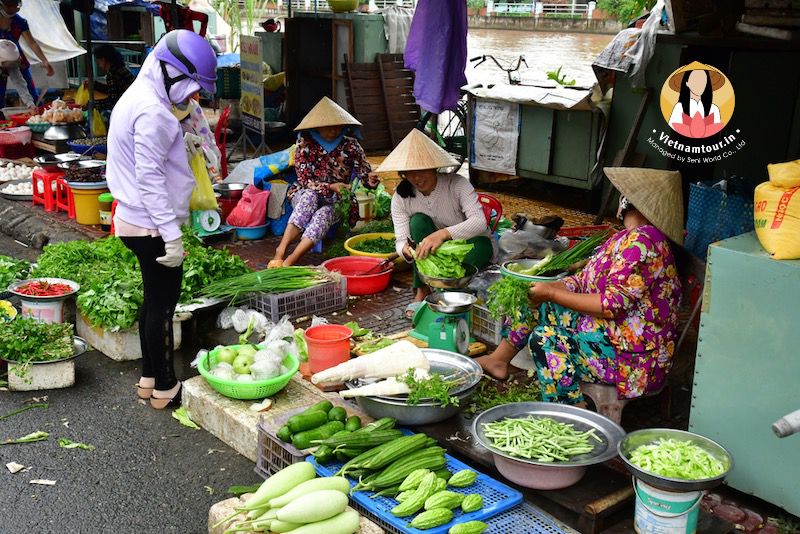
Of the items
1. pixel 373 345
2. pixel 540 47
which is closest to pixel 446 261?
pixel 373 345

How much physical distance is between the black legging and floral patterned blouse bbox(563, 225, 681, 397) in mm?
2352

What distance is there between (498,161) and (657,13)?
282 centimetres

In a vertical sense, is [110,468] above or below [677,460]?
below

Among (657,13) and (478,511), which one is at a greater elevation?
(657,13)

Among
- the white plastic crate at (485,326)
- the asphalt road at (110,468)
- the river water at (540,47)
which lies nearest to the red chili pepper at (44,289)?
the asphalt road at (110,468)

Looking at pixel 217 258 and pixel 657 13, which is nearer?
pixel 217 258

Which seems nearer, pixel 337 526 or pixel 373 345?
pixel 337 526

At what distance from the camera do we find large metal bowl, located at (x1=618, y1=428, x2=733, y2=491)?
2934mm

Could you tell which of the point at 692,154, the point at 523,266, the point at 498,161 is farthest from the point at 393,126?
the point at 523,266

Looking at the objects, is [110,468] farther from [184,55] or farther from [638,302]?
[638,302]

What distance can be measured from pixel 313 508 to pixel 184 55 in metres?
2.54

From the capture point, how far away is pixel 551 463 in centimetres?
324

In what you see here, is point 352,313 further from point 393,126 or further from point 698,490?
point 393,126

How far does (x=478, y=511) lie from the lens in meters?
3.24
